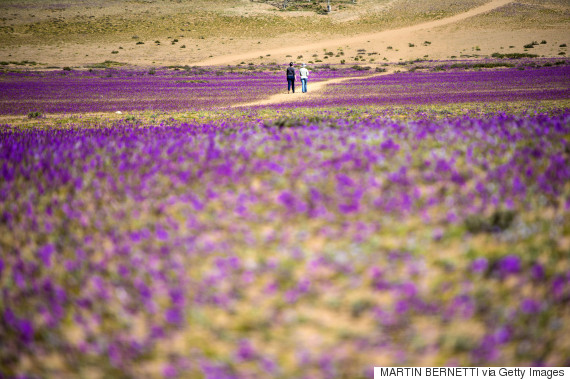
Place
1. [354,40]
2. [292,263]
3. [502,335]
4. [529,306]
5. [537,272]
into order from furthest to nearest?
[354,40] < [292,263] < [537,272] < [529,306] < [502,335]

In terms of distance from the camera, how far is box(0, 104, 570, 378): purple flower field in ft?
8.09

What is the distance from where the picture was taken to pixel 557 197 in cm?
379

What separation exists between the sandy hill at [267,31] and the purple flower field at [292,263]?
6933 centimetres

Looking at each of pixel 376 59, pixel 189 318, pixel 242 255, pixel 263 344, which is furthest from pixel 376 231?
pixel 376 59

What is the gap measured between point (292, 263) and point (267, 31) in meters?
106

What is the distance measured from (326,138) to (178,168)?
86.3 inches

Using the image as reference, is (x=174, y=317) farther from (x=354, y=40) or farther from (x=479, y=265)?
(x=354, y=40)

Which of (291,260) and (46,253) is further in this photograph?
(46,253)

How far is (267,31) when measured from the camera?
100 metres

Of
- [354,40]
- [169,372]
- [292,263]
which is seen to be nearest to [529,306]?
[292,263]

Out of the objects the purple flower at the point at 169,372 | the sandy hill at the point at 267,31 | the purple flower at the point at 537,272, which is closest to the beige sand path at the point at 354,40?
the sandy hill at the point at 267,31

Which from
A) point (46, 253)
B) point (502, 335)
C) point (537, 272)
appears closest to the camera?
point (502, 335)

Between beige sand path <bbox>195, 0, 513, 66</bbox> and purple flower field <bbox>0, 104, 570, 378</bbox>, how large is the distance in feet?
231

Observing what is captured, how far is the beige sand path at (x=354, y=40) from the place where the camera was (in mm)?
76438
